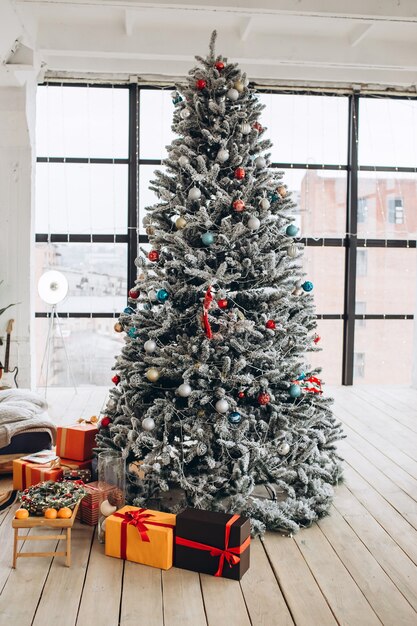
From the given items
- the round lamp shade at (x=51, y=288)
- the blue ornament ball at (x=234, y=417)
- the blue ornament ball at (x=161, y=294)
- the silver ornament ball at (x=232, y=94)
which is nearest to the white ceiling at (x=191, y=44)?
→ the round lamp shade at (x=51, y=288)

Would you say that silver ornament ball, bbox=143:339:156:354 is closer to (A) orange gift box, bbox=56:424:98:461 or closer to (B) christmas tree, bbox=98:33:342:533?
(B) christmas tree, bbox=98:33:342:533

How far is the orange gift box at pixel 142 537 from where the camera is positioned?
9.12ft

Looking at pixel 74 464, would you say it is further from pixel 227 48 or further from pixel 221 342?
pixel 227 48

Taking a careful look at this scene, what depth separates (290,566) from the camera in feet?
9.25

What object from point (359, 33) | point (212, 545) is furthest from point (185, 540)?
point (359, 33)

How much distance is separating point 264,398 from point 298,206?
13.5 ft

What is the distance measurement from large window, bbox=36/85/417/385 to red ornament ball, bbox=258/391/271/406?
3.81 meters

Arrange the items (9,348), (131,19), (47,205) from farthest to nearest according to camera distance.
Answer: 1. (47,205)
2. (9,348)
3. (131,19)

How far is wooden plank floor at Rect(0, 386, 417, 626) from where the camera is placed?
2.40 meters

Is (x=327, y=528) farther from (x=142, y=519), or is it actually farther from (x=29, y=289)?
(x=29, y=289)

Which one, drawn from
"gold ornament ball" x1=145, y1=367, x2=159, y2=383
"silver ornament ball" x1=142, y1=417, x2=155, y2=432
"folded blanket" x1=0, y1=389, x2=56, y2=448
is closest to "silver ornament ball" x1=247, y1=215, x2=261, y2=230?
"gold ornament ball" x1=145, y1=367, x2=159, y2=383

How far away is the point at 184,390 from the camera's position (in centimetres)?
320

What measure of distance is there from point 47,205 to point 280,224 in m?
3.92

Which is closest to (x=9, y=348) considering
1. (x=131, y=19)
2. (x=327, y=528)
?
(x=131, y=19)
